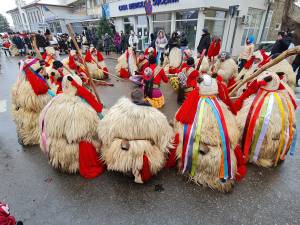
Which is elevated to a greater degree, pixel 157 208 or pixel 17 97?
pixel 17 97

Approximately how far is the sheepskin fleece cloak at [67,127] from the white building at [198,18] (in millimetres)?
9971

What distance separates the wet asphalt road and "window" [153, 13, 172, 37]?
1155 centimetres

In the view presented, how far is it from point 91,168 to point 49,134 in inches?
29.7

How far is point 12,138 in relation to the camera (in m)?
3.66

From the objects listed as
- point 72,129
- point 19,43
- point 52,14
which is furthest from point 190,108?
point 52,14

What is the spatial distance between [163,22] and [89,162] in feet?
40.5

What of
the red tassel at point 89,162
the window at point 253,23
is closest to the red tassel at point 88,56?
the red tassel at point 89,162

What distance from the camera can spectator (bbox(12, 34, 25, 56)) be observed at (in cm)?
1465

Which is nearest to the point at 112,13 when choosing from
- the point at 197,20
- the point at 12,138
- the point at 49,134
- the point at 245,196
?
the point at 197,20

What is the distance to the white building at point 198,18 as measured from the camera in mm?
10387

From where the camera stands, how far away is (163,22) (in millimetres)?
12570

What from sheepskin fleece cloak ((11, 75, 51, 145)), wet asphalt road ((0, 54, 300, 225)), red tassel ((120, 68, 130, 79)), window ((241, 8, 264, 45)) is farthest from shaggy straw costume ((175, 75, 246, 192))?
window ((241, 8, 264, 45))

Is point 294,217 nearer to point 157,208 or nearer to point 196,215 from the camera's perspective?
point 196,215

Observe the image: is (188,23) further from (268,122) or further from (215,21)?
(268,122)
